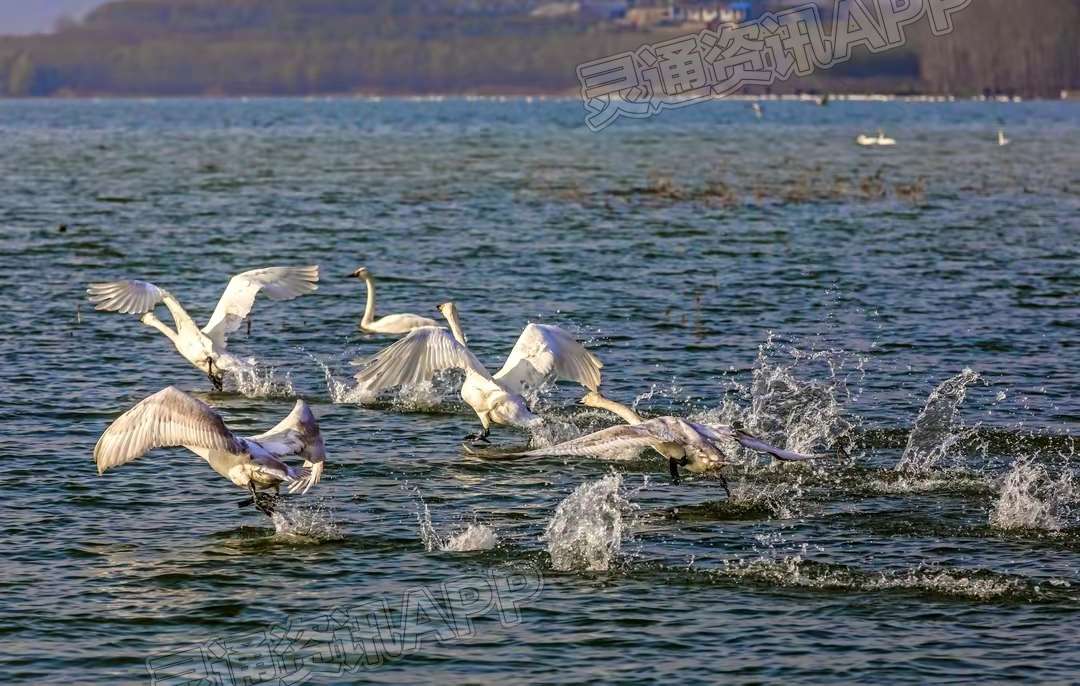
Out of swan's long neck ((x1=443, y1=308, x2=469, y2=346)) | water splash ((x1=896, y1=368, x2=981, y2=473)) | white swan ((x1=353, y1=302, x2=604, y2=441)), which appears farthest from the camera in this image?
swan's long neck ((x1=443, y1=308, x2=469, y2=346))

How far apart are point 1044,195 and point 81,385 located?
3268 centimetres

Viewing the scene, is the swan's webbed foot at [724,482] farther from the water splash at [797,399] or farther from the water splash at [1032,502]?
the water splash at [1032,502]

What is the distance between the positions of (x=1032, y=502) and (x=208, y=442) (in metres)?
6.56

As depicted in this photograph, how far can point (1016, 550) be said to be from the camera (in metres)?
12.7

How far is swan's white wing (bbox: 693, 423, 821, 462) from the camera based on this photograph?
12.5m

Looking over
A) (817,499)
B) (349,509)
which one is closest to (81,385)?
(349,509)

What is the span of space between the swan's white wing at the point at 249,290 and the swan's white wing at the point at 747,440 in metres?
7.07

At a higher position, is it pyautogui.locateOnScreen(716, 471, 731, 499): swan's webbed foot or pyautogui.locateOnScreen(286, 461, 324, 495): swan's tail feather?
pyautogui.locateOnScreen(286, 461, 324, 495): swan's tail feather

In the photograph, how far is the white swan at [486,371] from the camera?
1600 centimetres

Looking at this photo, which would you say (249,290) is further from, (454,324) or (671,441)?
(671,441)

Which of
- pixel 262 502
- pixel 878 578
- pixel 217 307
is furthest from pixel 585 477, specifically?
pixel 217 307

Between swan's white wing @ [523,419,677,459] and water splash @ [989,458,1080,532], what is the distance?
274cm

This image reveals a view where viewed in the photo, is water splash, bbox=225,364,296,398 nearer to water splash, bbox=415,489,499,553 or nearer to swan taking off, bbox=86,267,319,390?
swan taking off, bbox=86,267,319,390

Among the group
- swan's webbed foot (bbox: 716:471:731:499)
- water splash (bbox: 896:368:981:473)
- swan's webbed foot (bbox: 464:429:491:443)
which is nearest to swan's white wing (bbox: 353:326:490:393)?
swan's webbed foot (bbox: 464:429:491:443)
